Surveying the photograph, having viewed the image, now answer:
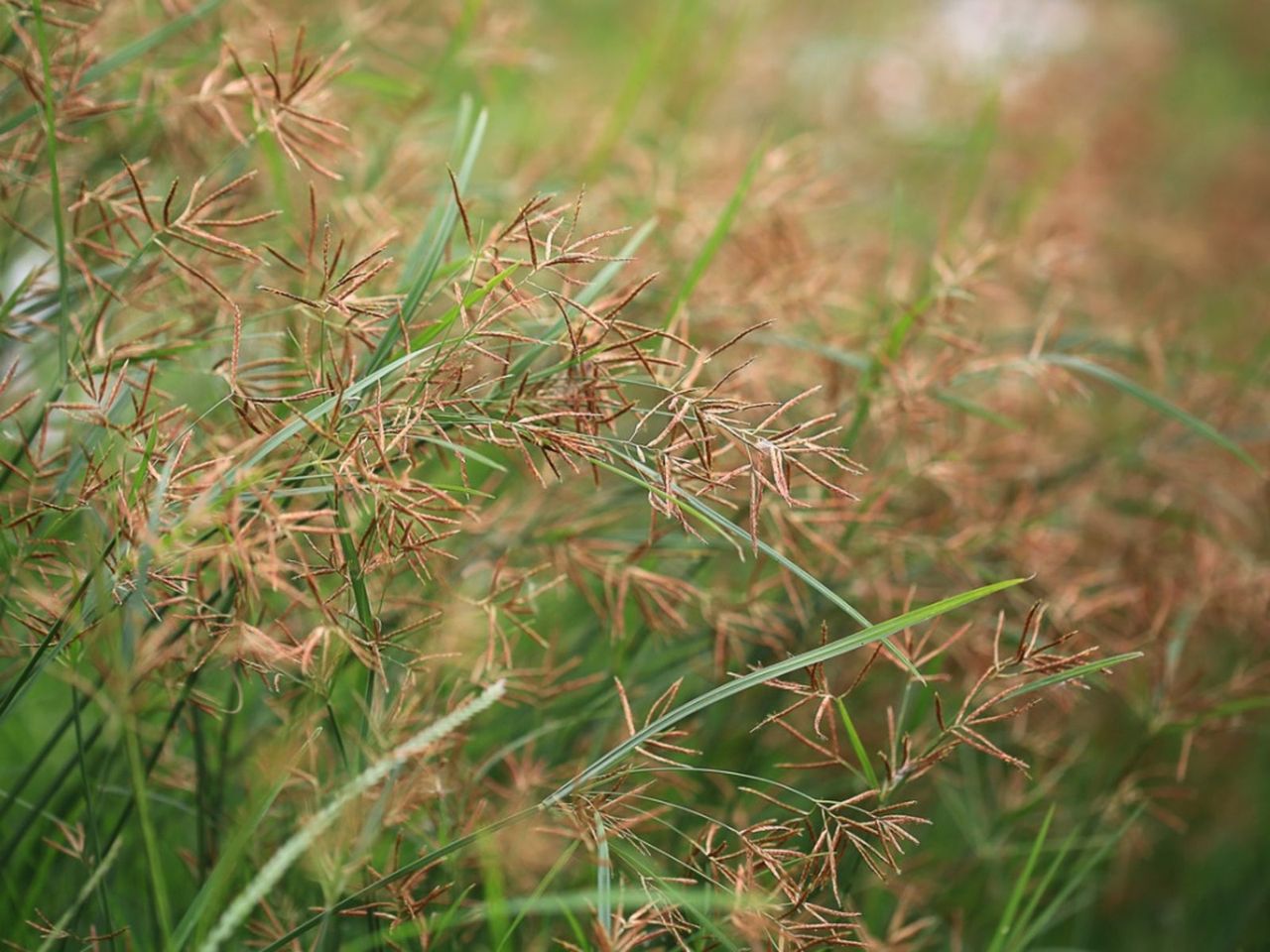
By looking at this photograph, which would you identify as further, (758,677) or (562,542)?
(562,542)

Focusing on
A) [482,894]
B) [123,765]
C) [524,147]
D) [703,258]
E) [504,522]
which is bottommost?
[482,894]

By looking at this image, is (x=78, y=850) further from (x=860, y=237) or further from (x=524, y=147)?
(x=860, y=237)

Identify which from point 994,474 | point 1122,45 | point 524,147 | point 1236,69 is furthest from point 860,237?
point 1236,69

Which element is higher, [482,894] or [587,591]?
[587,591]

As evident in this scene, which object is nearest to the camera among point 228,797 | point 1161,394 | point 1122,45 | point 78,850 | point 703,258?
point 78,850

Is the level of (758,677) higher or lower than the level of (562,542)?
higher

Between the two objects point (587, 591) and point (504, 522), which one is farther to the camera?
point (504, 522)

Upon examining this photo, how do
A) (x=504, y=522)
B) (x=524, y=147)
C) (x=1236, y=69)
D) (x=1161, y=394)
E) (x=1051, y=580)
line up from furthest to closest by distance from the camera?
(x=1236, y=69) < (x=524, y=147) < (x=1161, y=394) < (x=1051, y=580) < (x=504, y=522)
